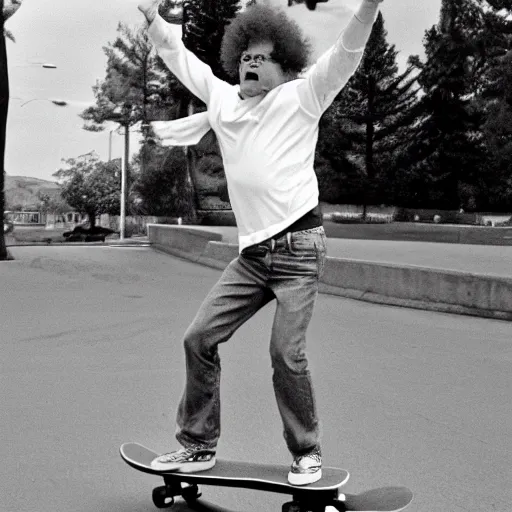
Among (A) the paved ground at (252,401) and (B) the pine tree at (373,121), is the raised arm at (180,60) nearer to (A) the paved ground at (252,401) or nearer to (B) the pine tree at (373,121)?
(A) the paved ground at (252,401)

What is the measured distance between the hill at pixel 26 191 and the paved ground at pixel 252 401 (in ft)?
29.2

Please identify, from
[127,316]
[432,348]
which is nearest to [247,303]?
[432,348]

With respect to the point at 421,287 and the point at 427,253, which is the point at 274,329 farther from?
the point at 427,253

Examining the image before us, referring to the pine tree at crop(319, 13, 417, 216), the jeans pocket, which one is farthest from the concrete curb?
the pine tree at crop(319, 13, 417, 216)

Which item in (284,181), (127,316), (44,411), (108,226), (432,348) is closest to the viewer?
(284,181)

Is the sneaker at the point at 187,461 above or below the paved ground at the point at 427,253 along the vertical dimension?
below

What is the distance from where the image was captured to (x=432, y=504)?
3.59 meters

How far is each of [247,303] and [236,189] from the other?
0.46 m

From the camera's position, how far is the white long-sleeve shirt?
10.9ft

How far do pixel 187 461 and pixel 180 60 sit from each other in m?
1.68

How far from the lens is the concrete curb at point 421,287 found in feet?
32.1

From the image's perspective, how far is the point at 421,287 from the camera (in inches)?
424

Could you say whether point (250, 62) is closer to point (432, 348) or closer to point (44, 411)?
point (44, 411)

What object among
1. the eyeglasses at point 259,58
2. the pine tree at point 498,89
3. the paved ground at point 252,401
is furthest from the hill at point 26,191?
the eyeglasses at point 259,58
